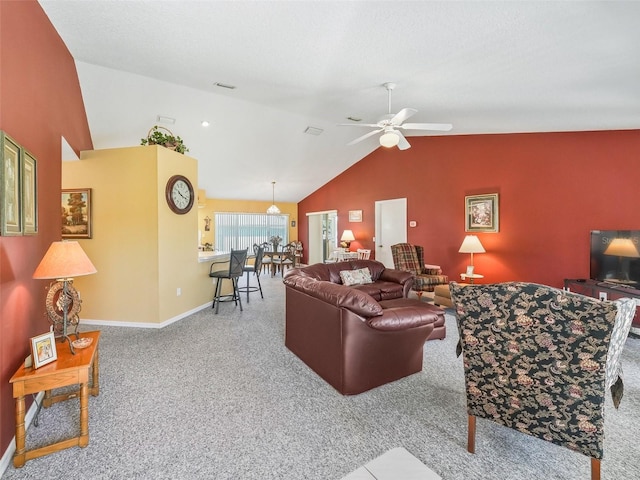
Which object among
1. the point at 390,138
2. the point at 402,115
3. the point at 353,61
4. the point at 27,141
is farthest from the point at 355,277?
the point at 27,141

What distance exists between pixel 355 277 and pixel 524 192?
3075 mm

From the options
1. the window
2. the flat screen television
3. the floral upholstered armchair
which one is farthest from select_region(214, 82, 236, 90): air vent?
the window

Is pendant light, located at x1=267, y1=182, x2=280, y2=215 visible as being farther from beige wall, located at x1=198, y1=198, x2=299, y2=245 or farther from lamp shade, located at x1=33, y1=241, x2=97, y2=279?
lamp shade, located at x1=33, y1=241, x2=97, y2=279

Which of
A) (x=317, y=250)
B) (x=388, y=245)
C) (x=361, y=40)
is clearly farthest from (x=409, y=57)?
(x=317, y=250)

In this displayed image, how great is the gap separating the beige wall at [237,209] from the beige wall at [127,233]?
4982 mm

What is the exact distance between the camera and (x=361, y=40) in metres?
2.56

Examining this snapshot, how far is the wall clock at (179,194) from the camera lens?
3992 millimetres

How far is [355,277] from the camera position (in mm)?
4242

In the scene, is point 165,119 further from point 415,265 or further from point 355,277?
point 415,265

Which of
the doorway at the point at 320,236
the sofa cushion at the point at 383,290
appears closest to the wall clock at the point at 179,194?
the sofa cushion at the point at 383,290

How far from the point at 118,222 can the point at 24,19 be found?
7.75 ft

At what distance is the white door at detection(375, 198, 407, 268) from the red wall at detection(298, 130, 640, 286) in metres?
0.20

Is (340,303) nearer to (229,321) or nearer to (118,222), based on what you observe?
(229,321)

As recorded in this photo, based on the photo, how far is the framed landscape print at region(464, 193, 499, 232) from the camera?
5.00m
